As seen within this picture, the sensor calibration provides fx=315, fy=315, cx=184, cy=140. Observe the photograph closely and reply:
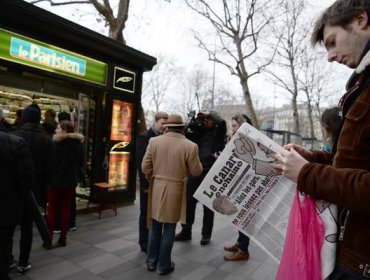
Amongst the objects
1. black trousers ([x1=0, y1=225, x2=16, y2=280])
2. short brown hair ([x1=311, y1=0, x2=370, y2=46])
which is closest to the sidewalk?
black trousers ([x1=0, y1=225, x2=16, y2=280])

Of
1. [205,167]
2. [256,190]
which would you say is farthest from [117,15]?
[256,190]

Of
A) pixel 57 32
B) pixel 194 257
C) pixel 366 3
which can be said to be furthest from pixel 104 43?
pixel 366 3

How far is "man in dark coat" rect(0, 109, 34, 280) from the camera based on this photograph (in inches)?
122

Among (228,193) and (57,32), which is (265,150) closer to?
(228,193)

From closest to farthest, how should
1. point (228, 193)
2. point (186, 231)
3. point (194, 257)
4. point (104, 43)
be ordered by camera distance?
Answer: point (228, 193)
point (194, 257)
point (186, 231)
point (104, 43)

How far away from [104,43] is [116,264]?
4.47 metres

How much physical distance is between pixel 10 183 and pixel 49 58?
325 cm

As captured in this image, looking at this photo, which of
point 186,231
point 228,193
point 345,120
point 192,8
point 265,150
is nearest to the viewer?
point 345,120

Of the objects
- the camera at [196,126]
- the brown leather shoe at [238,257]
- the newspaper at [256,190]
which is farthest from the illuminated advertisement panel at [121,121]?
the newspaper at [256,190]

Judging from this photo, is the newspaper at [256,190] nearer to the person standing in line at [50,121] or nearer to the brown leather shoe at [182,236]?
the brown leather shoe at [182,236]

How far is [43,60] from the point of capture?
5605 millimetres

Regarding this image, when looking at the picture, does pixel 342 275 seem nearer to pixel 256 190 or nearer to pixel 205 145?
pixel 256 190

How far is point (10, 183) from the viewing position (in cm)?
318

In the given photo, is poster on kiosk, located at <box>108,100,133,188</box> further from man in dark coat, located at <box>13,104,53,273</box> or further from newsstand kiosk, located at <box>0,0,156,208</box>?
man in dark coat, located at <box>13,104,53,273</box>
